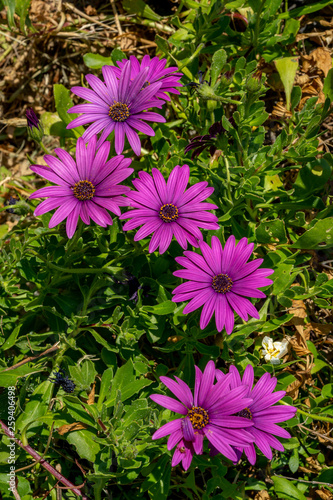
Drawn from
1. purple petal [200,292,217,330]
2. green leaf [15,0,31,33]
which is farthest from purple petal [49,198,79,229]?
green leaf [15,0,31,33]

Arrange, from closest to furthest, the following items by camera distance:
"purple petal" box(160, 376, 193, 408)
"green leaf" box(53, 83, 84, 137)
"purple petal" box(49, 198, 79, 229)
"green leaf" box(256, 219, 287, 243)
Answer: "purple petal" box(160, 376, 193, 408)
"purple petal" box(49, 198, 79, 229)
"green leaf" box(256, 219, 287, 243)
"green leaf" box(53, 83, 84, 137)

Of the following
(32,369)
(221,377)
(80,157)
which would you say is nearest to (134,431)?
(221,377)

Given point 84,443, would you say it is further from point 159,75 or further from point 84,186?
point 159,75

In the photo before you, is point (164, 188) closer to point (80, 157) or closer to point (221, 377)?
point (80, 157)

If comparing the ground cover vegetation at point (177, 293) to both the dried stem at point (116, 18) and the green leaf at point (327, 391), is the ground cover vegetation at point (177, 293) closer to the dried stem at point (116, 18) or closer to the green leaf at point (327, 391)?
the green leaf at point (327, 391)

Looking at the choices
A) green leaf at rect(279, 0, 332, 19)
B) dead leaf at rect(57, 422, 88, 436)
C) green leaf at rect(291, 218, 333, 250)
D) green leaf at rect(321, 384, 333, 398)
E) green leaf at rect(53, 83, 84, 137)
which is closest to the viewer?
dead leaf at rect(57, 422, 88, 436)

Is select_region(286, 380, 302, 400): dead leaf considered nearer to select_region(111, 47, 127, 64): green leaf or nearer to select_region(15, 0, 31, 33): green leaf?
select_region(111, 47, 127, 64): green leaf

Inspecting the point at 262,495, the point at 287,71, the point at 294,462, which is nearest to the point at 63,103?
the point at 287,71
